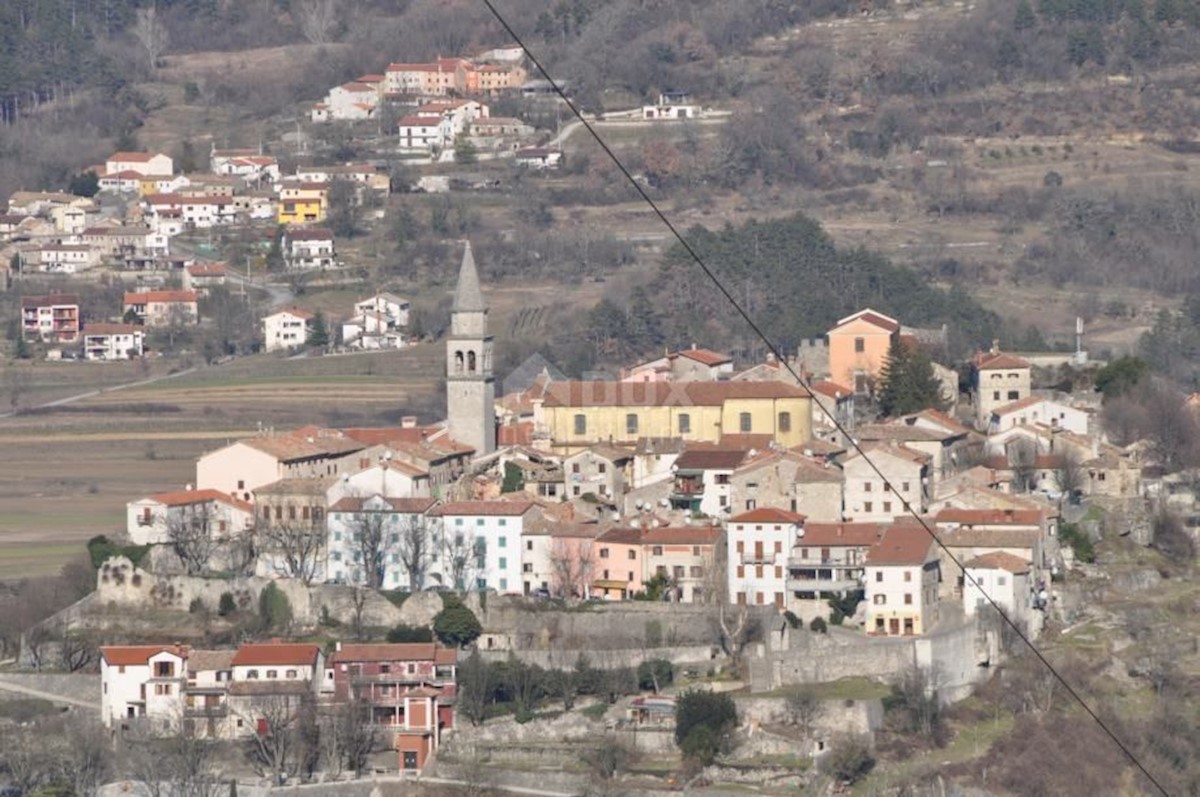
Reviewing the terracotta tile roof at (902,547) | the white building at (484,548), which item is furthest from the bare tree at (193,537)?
the terracotta tile roof at (902,547)

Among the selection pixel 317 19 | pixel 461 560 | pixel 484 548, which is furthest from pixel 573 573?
Answer: pixel 317 19

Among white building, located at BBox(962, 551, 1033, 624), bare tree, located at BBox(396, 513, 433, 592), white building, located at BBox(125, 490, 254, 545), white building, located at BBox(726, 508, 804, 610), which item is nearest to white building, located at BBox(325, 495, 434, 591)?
bare tree, located at BBox(396, 513, 433, 592)

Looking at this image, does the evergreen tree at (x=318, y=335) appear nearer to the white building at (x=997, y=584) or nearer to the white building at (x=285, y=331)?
the white building at (x=285, y=331)

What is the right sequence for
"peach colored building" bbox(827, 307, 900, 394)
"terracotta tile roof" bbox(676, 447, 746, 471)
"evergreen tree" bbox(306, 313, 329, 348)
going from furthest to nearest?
"evergreen tree" bbox(306, 313, 329, 348) → "peach colored building" bbox(827, 307, 900, 394) → "terracotta tile roof" bbox(676, 447, 746, 471)

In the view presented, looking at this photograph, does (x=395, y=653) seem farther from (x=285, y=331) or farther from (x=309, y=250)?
(x=309, y=250)

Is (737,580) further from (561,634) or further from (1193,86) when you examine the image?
(1193,86)

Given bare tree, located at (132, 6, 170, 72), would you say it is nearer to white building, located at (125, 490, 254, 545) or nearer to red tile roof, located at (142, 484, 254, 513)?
red tile roof, located at (142, 484, 254, 513)

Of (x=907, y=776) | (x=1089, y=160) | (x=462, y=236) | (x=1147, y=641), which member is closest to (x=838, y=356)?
(x=1147, y=641)
